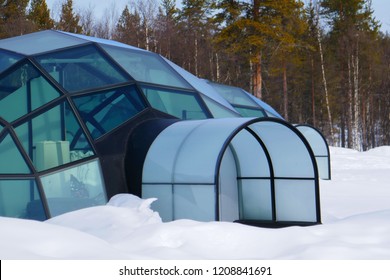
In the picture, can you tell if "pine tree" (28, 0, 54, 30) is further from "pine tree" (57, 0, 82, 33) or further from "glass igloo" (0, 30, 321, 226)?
"glass igloo" (0, 30, 321, 226)

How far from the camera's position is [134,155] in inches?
450

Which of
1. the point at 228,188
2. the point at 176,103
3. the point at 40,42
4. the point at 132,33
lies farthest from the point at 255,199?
the point at 132,33

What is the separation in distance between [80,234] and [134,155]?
16.5 feet

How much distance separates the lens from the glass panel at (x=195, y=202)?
10180 mm

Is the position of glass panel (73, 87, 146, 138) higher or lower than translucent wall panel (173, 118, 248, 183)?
higher

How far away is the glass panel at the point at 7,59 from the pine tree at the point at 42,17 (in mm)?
38067

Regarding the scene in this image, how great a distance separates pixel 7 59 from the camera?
1198 centimetres

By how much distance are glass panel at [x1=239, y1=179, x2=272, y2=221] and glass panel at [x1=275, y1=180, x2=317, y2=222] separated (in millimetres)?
235

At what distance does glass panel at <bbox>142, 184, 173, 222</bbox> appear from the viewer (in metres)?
10.7

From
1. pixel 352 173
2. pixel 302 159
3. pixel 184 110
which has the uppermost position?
pixel 184 110

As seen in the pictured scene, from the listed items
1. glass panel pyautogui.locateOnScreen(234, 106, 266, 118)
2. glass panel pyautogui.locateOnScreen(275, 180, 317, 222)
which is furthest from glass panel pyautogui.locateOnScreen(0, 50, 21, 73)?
glass panel pyautogui.locateOnScreen(234, 106, 266, 118)

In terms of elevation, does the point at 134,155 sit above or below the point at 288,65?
below
